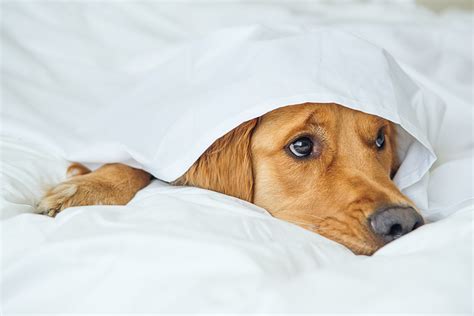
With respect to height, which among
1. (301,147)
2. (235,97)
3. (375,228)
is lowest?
(375,228)

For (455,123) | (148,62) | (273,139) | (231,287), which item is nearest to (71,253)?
(231,287)

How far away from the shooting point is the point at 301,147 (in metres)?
2.12

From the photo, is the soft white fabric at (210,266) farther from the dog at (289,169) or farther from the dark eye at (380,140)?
the dark eye at (380,140)

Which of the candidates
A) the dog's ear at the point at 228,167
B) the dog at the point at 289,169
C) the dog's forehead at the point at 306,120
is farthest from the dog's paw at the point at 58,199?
the dog's forehead at the point at 306,120

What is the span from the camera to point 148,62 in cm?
305

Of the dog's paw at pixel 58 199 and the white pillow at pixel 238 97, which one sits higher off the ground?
the white pillow at pixel 238 97

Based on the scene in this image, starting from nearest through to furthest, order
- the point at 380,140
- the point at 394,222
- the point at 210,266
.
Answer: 1. the point at 210,266
2. the point at 394,222
3. the point at 380,140

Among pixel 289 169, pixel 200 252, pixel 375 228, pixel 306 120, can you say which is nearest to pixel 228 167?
pixel 289 169

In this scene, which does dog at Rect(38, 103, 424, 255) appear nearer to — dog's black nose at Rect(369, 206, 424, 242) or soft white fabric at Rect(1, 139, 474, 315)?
dog's black nose at Rect(369, 206, 424, 242)

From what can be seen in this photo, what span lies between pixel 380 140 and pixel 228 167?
2.11 feet

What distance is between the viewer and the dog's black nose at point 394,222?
180 cm

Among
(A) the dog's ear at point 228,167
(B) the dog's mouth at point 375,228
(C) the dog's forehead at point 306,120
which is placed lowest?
(B) the dog's mouth at point 375,228

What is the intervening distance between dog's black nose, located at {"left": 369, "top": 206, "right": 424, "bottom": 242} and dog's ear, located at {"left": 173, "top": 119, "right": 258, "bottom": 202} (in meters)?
0.50

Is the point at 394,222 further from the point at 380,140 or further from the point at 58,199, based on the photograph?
the point at 58,199
